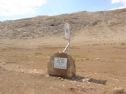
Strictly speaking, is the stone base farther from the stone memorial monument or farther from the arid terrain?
the arid terrain

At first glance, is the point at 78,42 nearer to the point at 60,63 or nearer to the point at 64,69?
the point at 60,63

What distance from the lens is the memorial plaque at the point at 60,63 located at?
11.9 meters

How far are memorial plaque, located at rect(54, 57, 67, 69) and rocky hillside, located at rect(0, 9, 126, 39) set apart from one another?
26134 millimetres

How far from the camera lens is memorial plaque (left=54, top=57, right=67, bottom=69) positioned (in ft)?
39.1

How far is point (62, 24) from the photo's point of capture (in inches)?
1687

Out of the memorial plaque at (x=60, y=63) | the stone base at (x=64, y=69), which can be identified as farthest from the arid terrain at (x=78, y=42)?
the memorial plaque at (x=60, y=63)

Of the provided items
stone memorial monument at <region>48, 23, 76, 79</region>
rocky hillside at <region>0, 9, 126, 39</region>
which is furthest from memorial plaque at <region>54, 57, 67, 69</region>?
rocky hillside at <region>0, 9, 126, 39</region>

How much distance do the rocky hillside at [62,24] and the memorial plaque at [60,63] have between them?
85.7ft

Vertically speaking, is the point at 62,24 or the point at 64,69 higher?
the point at 62,24

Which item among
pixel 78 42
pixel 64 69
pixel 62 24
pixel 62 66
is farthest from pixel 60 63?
pixel 62 24

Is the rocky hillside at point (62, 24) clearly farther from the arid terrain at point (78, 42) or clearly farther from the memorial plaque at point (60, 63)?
the memorial plaque at point (60, 63)

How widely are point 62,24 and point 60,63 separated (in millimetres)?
30940

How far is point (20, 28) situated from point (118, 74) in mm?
30105

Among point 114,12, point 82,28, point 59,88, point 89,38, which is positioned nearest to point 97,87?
point 59,88
